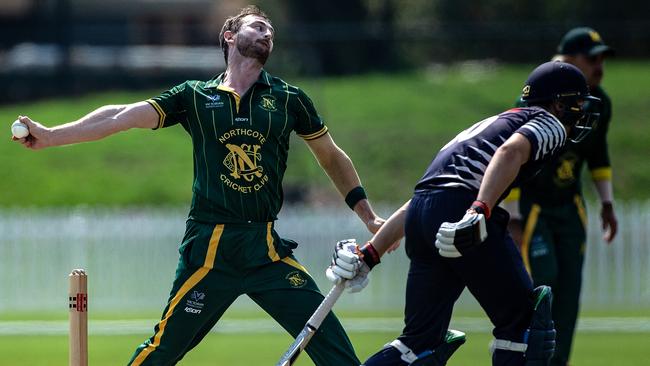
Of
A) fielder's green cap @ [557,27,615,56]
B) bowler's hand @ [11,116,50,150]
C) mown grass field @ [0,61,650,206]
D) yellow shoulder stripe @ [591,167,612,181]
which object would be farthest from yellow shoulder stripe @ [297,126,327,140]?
mown grass field @ [0,61,650,206]

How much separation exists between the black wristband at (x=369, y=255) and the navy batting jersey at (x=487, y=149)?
40cm

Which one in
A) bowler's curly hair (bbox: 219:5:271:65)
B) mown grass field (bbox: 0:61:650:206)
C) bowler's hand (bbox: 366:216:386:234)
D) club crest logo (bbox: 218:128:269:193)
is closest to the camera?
club crest logo (bbox: 218:128:269:193)

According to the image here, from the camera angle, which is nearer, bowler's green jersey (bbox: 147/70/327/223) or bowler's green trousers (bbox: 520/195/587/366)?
bowler's green jersey (bbox: 147/70/327/223)

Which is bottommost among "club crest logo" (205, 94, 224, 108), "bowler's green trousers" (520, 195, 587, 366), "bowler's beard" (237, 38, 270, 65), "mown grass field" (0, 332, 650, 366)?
"mown grass field" (0, 332, 650, 366)

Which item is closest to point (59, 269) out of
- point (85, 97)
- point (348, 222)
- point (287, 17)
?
point (348, 222)

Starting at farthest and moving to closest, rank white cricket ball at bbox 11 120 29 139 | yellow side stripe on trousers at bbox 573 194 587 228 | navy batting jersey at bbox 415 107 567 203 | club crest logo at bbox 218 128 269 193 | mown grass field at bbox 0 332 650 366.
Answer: mown grass field at bbox 0 332 650 366, yellow side stripe on trousers at bbox 573 194 587 228, club crest logo at bbox 218 128 269 193, navy batting jersey at bbox 415 107 567 203, white cricket ball at bbox 11 120 29 139

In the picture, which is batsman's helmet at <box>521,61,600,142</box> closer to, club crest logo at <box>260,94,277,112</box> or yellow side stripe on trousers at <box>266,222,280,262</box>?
club crest logo at <box>260,94,277,112</box>

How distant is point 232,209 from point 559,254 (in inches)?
127

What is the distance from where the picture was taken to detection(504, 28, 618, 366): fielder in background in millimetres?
8398

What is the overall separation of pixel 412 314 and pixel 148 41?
31.1 metres

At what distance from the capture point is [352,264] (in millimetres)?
6051

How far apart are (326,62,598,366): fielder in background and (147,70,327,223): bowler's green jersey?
0.55 metres

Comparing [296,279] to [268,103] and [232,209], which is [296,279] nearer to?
[232,209]

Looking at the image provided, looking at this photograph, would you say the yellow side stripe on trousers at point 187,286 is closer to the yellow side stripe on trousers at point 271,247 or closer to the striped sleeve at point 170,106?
the yellow side stripe on trousers at point 271,247
